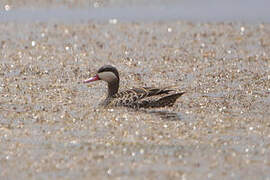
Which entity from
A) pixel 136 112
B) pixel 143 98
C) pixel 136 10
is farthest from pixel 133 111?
pixel 136 10

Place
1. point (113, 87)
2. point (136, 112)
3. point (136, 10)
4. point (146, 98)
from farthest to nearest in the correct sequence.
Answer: point (136, 10) < point (113, 87) < point (146, 98) < point (136, 112)

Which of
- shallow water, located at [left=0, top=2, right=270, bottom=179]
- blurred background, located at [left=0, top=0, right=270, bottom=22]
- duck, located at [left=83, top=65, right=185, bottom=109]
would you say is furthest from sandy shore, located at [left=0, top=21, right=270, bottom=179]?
blurred background, located at [left=0, top=0, right=270, bottom=22]

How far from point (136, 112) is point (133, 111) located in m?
0.06

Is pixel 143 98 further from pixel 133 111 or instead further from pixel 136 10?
pixel 136 10

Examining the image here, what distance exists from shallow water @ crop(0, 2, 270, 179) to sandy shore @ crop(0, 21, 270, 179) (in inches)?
0.6

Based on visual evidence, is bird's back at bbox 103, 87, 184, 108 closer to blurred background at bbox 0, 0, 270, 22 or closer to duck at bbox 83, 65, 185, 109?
duck at bbox 83, 65, 185, 109

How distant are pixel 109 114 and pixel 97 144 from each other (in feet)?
5.20

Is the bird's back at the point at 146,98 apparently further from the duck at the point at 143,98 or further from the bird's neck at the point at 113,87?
the bird's neck at the point at 113,87

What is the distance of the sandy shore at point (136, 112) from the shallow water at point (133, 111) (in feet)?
0.05

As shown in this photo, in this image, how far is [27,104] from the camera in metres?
10.4

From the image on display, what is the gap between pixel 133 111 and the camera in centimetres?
1002

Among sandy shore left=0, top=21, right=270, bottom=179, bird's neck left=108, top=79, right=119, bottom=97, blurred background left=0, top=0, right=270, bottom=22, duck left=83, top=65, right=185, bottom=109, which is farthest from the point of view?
blurred background left=0, top=0, right=270, bottom=22

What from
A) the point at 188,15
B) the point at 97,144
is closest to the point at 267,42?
the point at 188,15

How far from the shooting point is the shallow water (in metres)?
7.43
